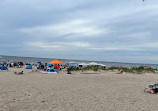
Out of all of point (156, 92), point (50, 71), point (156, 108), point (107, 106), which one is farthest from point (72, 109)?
point (50, 71)

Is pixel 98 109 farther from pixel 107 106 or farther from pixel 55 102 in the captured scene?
pixel 55 102

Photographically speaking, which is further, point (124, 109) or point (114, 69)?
point (114, 69)

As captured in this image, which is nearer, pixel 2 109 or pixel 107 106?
pixel 2 109

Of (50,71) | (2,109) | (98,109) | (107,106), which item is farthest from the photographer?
(50,71)

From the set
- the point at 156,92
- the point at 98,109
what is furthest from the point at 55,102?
the point at 156,92

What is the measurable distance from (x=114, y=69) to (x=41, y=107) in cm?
1814

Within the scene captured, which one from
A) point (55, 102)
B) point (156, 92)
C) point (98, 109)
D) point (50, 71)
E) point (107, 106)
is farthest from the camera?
point (50, 71)

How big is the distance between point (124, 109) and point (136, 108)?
48cm

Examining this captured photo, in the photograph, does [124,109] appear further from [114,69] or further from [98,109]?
[114,69]

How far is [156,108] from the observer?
6395 millimetres

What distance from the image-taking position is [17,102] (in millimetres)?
6730

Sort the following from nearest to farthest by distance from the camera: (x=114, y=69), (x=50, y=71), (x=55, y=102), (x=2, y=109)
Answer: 1. (x=2, y=109)
2. (x=55, y=102)
3. (x=50, y=71)
4. (x=114, y=69)

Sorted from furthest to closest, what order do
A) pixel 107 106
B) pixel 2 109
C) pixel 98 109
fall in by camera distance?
pixel 107 106
pixel 98 109
pixel 2 109

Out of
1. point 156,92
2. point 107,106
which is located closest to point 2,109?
point 107,106
